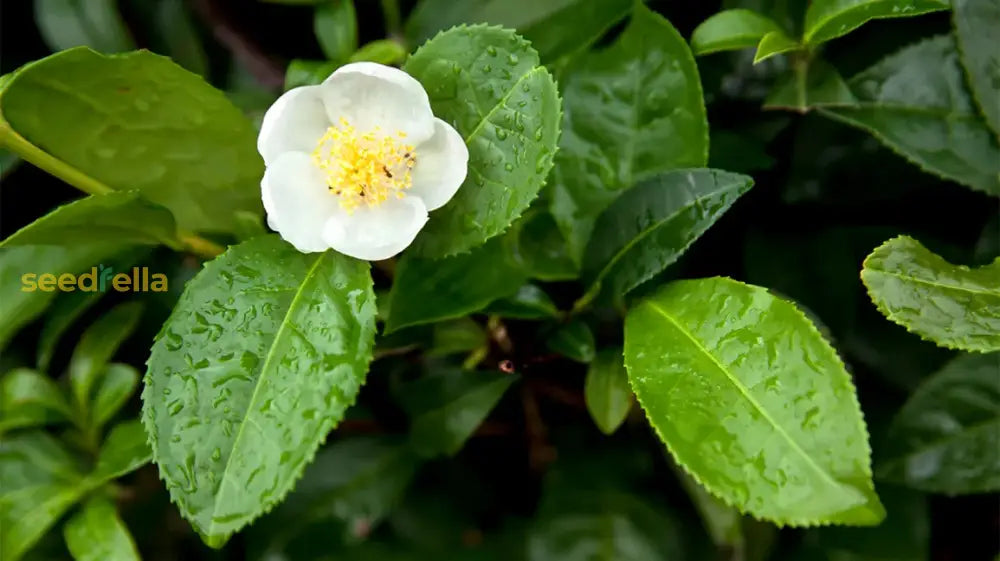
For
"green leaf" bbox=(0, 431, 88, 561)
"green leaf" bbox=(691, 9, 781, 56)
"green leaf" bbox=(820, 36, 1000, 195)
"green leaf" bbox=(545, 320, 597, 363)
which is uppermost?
"green leaf" bbox=(691, 9, 781, 56)

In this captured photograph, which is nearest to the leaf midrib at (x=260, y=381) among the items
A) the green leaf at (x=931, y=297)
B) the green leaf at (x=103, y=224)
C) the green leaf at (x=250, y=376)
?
the green leaf at (x=250, y=376)

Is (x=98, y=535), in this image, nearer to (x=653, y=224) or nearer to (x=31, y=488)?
(x=31, y=488)

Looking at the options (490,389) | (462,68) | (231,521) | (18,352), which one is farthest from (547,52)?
(18,352)

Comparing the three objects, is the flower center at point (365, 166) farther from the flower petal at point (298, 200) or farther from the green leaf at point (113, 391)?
the green leaf at point (113, 391)

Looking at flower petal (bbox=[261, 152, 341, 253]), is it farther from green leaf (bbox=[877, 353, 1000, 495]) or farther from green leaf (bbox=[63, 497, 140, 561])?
green leaf (bbox=[877, 353, 1000, 495])

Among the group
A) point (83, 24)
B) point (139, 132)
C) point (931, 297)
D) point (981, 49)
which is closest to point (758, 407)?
point (931, 297)

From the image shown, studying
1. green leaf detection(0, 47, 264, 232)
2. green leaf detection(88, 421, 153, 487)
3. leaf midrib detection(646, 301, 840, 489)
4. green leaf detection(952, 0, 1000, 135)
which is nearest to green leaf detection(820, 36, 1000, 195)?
green leaf detection(952, 0, 1000, 135)
